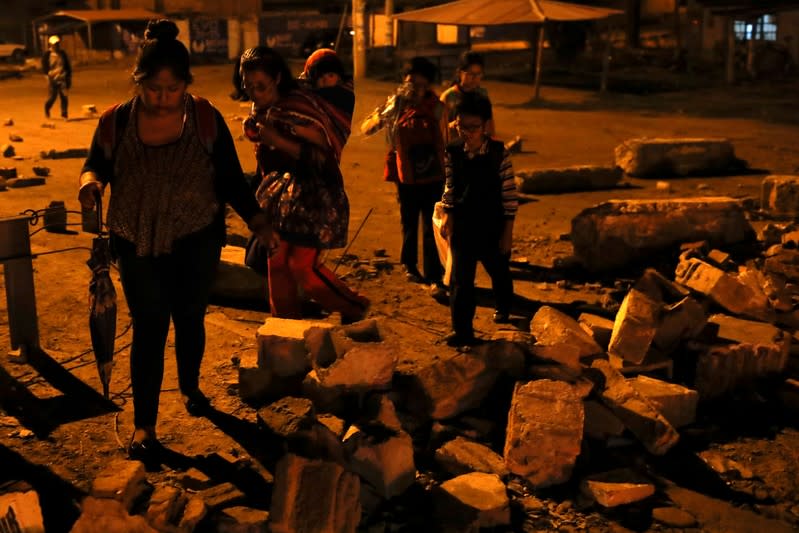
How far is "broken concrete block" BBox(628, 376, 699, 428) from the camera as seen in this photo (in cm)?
490

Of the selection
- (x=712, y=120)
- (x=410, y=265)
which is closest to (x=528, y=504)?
(x=410, y=265)

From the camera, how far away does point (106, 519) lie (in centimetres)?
347

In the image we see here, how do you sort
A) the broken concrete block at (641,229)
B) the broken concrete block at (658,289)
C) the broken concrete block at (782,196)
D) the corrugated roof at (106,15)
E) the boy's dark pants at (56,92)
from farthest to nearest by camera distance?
the corrugated roof at (106,15) < the boy's dark pants at (56,92) < the broken concrete block at (782,196) < the broken concrete block at (641,229) < the broken concrete block at (658,289)

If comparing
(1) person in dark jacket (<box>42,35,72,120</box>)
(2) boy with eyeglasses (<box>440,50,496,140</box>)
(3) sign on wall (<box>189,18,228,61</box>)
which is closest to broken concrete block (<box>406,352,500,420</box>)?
(2) boy with eyeglasses (<box>440,50,496,140</box>)

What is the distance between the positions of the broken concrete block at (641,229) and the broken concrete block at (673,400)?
2.88 meters

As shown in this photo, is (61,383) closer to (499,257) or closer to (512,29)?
(499,257)

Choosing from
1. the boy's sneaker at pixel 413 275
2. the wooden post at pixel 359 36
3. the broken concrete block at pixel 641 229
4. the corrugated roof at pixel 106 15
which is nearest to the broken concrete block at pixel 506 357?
the boy's sneaker at pixel 413 275

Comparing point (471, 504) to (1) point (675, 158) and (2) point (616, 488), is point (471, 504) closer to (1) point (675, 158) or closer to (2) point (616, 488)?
(2) point (616, 488)

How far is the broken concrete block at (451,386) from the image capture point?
479 cm

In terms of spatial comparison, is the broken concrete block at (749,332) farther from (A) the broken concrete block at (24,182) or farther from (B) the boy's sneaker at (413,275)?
(A) the broken concrete block at (24,182)

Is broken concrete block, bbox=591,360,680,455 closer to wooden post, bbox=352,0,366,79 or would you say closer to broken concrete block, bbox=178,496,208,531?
broken concrete block, bbox=178,496,208,531

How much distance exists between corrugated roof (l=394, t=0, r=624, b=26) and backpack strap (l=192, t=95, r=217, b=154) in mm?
15137

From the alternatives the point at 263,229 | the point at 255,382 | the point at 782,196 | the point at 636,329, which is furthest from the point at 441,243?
the point at 782,196

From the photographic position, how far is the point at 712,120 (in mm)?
19156
